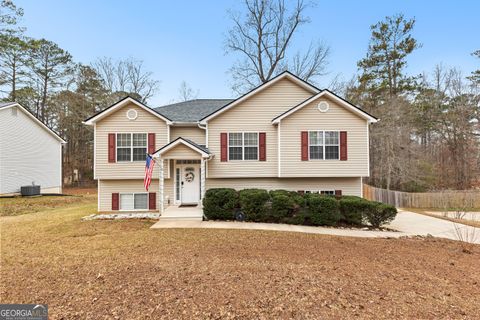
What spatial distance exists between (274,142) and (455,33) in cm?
2072

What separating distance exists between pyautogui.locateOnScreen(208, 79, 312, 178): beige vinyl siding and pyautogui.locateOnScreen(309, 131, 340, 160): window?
6.35 ft

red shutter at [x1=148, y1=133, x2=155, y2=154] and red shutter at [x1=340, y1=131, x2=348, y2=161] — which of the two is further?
red shutter at [x1=148, y1=133, x2=155, y2=154]

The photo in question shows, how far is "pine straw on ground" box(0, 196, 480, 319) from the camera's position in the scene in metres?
3.47

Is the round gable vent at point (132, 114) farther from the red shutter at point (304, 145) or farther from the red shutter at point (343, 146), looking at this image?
the red shutter at point (343, 146)

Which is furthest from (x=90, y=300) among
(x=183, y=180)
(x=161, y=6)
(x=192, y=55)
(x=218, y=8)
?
(x=218, y=8)

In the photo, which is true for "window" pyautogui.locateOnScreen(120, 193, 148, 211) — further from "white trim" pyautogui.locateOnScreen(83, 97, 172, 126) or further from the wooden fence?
the wooden fence

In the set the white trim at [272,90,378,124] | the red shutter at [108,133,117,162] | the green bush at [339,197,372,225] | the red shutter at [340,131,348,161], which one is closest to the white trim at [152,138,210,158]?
the red shutter at [108,133,117,162]

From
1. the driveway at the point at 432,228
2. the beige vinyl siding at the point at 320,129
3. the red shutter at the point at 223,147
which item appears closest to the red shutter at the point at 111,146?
the red shutter at the point at 223,147

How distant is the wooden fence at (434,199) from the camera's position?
15.1m

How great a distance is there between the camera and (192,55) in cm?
2031

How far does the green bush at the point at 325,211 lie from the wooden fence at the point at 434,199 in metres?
9.48

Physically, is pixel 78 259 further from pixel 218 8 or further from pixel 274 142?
pixel 218 8

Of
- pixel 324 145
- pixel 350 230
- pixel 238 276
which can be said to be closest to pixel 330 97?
pixel 324 145

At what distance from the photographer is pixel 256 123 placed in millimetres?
11953
